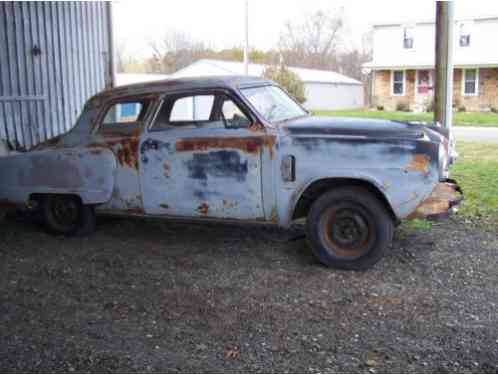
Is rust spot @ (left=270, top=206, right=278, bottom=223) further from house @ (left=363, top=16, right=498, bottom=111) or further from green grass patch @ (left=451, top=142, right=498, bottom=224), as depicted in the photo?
house @ (left=363, top=16, right=498, bottom=111)

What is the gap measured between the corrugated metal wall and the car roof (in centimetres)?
381

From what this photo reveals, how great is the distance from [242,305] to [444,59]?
4.64 metres

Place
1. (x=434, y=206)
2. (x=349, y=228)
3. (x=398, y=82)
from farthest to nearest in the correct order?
(x=398, y=82) → (x=349, y=228) → (x=434, y=206)

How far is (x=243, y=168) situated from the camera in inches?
231

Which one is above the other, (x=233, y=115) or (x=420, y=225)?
(x=233, y=115)

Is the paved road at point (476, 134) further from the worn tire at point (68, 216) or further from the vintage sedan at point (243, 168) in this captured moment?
the worn tire at point (68, 216)

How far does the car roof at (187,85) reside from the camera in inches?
247

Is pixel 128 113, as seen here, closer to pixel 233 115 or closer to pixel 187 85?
pixel 187 85

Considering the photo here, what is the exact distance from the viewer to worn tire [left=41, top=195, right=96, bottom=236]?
276 inches

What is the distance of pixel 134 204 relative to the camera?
21.3 feet

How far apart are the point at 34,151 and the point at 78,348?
11.4ft

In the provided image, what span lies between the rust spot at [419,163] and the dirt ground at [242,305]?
982 millimetres

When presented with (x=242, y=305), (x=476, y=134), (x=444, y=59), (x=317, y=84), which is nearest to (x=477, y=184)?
(x=444, y=59)

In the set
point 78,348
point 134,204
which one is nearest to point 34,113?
point 134,204
